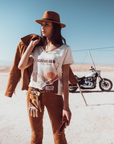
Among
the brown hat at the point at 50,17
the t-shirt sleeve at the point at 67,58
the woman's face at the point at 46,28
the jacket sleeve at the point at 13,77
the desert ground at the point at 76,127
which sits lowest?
the desert ground at the point at 76,127

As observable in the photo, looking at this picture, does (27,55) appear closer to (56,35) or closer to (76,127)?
(56,35)

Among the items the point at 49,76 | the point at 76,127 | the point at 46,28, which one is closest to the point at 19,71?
the point at 49,76

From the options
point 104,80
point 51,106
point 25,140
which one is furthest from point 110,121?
point 104,80

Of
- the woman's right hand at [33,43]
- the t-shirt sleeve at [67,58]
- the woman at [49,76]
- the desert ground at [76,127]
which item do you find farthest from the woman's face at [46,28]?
the desert ground at [76,127]

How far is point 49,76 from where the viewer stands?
137cm

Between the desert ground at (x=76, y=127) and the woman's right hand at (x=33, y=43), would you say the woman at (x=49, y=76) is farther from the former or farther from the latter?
the desert ground at (x=76, y=127)

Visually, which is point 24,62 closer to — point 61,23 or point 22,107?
→ point 61,23

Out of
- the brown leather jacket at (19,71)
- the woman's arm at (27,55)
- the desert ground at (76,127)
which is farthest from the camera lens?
the desert ground at (76,127)

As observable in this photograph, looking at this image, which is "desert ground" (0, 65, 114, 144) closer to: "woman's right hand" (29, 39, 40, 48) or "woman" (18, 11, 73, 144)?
"woman" (18, 11, 73, 144)

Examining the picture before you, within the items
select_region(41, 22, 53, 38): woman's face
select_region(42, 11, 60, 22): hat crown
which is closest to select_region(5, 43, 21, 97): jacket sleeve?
select_region(41, 22, 53, 38): woman's face

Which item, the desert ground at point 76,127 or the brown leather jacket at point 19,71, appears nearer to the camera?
the brown leather jacket at point 19,71

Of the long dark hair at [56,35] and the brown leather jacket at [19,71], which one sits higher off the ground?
the long dark hair at [56,35]

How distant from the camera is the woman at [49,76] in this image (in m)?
1.35

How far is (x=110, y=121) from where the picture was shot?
11.5 ft
